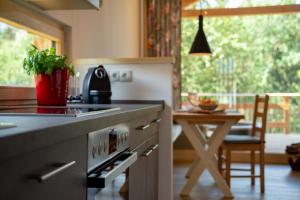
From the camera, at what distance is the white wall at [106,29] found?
2.92m

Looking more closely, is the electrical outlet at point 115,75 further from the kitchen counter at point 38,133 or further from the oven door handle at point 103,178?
the kitchen counter at point 38,133

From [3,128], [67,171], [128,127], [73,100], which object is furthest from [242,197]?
[3,128]

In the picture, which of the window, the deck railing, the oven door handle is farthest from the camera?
the deck railing

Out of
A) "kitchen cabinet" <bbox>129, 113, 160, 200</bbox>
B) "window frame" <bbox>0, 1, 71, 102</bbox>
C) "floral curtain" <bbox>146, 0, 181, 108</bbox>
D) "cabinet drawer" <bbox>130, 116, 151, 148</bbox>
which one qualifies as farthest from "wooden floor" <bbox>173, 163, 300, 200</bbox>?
"window frame" <bbox>0, 1, 71, 102</bbox>

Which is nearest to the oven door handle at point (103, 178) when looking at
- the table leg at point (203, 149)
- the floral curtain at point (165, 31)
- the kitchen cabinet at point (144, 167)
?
the kitchen cabinet at point (144, 167)

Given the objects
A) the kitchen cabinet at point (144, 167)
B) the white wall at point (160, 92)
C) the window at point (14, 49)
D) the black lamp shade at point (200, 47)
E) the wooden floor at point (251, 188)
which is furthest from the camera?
the black lamp shade at point (200, 47)

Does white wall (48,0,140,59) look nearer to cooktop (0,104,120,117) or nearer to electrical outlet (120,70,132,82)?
electrical outlet (120,70,132,82)

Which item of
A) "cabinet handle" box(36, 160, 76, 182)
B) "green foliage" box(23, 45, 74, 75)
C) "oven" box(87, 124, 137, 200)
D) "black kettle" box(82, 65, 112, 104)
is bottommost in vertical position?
"oven" box(87, 124, 137, 200)

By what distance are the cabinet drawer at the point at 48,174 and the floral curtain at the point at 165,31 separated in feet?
14.5

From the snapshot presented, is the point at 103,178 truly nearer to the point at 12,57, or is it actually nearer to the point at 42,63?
the point at 42,63

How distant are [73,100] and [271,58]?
4157 millimetres

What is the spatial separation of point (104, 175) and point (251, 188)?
9.99ft

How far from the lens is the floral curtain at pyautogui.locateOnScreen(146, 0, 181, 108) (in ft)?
17.8

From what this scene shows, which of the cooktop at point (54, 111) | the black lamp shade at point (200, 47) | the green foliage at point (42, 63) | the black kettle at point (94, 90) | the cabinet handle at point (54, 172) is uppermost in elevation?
the black lamp shade at point (200, 47)
